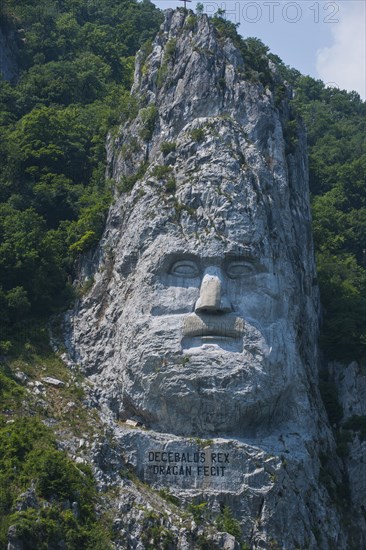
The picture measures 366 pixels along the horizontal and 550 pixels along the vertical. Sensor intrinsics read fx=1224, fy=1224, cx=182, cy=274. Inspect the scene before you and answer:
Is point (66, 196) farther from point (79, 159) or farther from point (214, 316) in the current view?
point (214, 316)

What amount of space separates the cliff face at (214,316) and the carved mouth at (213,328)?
0.04 meters

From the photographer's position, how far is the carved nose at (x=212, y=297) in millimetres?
36438

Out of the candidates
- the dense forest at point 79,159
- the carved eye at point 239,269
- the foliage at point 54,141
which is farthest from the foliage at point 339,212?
the foliage at point 54,141

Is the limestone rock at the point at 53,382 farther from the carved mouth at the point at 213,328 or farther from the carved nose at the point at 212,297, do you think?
the carved nose at the point at 212,297

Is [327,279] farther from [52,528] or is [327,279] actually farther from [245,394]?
[52,528]

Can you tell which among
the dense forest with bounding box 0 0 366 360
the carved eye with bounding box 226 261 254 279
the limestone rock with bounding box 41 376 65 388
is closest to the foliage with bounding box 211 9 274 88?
the dense forest with bounding box 0 0 366 360

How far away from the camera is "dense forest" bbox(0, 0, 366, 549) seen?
3294 cm

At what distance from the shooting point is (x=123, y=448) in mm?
35219

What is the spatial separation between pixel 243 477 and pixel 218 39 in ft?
55.1

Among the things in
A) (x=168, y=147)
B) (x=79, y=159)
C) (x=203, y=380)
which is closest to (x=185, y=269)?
(x=203, y=380)

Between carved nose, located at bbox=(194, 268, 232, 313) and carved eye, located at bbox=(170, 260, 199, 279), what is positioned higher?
carved eye, located at bbox=(170, 260, 199, 279)

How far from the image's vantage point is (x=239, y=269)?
37.5 meters

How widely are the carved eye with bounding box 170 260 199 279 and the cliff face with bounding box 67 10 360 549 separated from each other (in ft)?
0.14

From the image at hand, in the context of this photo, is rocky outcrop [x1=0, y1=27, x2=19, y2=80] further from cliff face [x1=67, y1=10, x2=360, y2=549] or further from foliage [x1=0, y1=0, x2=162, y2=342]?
cliff face [x1=67, y1=10, x2=360, y2=549]
